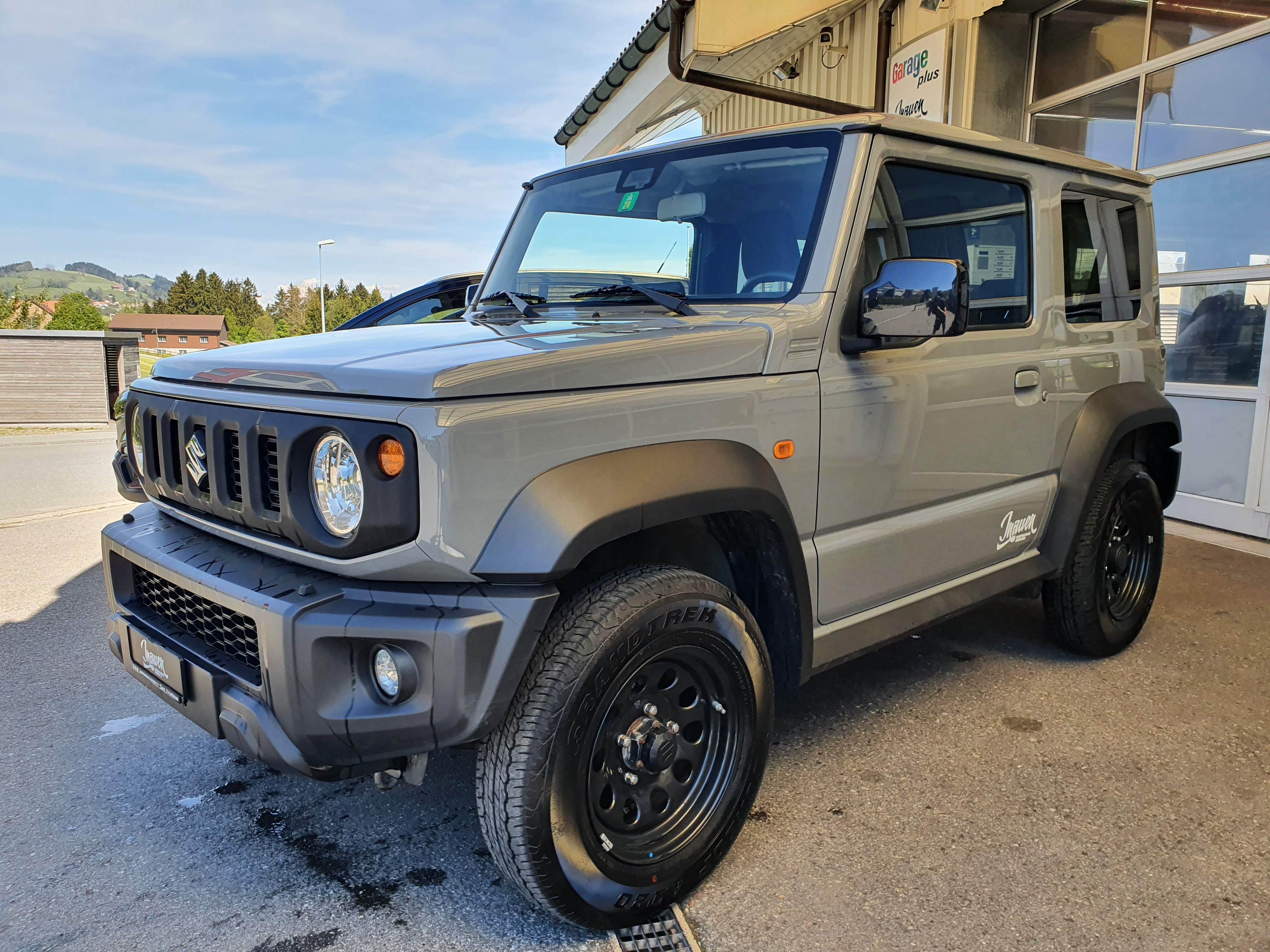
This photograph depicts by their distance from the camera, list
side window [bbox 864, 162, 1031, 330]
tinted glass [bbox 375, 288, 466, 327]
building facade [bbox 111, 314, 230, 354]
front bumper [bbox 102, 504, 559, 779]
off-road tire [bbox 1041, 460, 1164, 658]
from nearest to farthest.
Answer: front bumper [bbox 102, 504, 559, 779] → side window [bbox 864, 162, 1031, 330] → off-road tire [bbox 1041, 460, 1164, 658] → tinted glass [bbox 375, 288, 466, 327] → building facade [bbox 111, 314, 230, 354]

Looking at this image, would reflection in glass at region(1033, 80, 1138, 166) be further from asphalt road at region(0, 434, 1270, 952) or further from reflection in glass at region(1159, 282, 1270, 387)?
asphalt road at region(0, 434, 1270, 952)

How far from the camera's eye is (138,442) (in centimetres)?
261

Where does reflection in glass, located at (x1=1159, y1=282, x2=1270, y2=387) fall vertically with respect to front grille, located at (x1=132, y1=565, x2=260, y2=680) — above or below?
above

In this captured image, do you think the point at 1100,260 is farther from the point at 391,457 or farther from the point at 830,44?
the point at 830,44

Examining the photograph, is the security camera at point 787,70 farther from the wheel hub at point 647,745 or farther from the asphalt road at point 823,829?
the wheel hub at point 647,745

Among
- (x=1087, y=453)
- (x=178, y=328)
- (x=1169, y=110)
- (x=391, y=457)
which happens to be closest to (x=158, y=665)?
(x=391, y=457)

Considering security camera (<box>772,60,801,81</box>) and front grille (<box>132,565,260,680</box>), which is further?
security camera (<box>772,60,801,81</box>)

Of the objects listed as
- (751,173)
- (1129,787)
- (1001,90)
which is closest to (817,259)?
(751,173)

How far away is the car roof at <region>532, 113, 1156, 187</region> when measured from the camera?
2.56 m

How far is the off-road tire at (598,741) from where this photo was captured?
183 centimetres

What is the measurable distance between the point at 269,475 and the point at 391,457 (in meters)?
0.39

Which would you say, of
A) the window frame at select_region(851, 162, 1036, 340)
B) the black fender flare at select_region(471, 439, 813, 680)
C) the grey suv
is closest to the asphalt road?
the grey suv

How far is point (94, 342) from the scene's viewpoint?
49.9 ft

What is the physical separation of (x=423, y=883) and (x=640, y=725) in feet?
2.33
